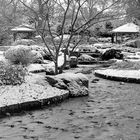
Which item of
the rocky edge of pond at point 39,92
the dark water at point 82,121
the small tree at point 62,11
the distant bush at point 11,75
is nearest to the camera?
the dark water at point 82,121

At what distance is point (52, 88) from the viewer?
10141mm

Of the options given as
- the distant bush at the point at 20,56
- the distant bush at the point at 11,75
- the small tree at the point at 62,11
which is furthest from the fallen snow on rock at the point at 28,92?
the distant bush at the point at 20,56

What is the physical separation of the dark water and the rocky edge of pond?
30 centimetres

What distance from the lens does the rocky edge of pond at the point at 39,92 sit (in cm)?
851

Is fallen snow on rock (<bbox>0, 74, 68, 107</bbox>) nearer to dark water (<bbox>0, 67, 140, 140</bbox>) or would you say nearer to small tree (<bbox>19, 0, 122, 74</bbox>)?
dark water (<bbox>0, 67, 140, 140</bbox>)

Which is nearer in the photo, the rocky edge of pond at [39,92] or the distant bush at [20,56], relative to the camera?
the rocky edge of pond at [39,92]

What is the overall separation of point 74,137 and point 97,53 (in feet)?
70.2

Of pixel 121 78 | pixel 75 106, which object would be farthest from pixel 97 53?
pixel 75 106

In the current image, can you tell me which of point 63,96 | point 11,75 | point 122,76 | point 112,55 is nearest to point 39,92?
point 63,96

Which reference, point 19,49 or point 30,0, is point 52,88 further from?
point 19,49

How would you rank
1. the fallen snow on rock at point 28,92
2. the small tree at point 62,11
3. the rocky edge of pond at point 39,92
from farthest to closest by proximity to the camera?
the small tree at point 62,11, the fallen snow on rock at point 28,92, the rocky edge of pond at point 39,92

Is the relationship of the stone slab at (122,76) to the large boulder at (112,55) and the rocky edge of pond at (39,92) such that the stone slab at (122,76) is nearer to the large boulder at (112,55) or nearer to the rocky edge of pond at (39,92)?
the rocky edge of pond at (39,92)

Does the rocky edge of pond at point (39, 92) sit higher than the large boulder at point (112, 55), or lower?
lower

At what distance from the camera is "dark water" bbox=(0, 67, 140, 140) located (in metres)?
6.53
